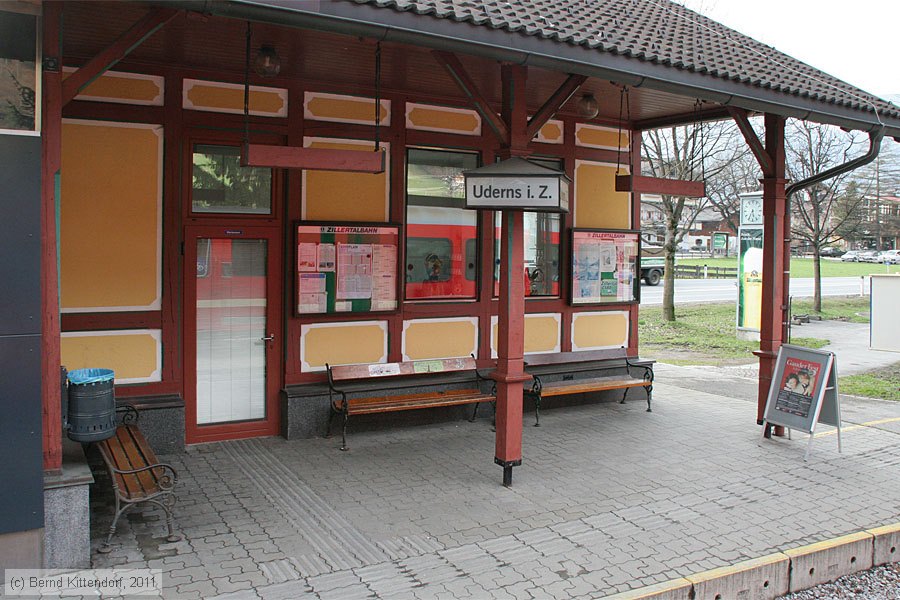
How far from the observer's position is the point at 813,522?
5.69 metres

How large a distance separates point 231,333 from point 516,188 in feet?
11.0

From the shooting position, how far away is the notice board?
754 centimetres

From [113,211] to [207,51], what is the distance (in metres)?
1.65

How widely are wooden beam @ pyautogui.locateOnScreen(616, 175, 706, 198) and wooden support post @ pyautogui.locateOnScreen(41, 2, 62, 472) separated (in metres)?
5.02

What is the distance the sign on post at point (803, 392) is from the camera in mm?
7426

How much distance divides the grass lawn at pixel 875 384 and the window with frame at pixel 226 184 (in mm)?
8909

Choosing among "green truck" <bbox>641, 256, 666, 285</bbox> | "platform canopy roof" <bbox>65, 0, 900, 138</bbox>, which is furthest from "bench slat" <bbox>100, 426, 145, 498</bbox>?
"green truck" <bbox>641, 256, 666, 285</bbox>

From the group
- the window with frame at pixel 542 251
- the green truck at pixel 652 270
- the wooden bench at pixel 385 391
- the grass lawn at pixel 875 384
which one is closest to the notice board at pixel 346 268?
the wooden bench at pixel 385 391

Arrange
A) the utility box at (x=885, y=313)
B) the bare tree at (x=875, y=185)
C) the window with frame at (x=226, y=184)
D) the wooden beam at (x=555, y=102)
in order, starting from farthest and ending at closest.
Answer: the bare tree at (x=875, y=185)
the utility box at (x=885, y=313)
the window with frame at (x=226, y=184)
the wooden beam at (x=555, y=102)

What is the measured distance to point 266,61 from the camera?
6227 millimetres

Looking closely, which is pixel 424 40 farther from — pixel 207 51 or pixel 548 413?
pixel 548 413

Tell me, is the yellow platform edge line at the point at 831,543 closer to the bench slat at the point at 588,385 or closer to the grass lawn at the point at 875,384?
the bench slat at the point at 588,385

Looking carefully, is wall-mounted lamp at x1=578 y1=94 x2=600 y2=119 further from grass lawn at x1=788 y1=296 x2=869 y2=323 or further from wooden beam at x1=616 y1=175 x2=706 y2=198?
grass lawn at x1=788 y1=296 x2=869 y2=323

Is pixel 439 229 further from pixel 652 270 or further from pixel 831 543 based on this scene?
pixel 652 270
